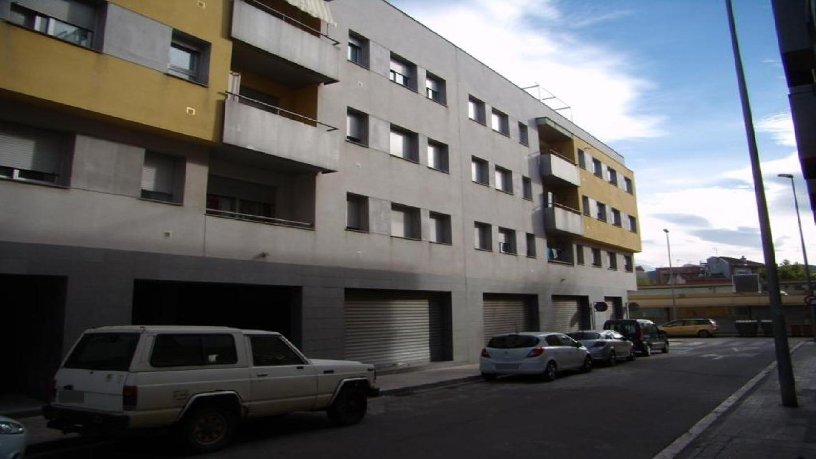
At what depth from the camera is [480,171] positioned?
25.9m

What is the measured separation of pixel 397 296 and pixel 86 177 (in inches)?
431

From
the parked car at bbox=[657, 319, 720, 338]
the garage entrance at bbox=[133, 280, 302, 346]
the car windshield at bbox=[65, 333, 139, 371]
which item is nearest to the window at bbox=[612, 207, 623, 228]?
the parked car at bbox=[657, 319, 720, 338]

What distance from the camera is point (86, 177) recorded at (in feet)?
38.4

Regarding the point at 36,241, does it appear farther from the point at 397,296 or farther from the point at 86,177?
the point at 397,296

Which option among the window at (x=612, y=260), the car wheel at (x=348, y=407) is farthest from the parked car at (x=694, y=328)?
the car wheel at (x=348, y=407)

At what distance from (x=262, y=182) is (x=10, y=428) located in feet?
36.5

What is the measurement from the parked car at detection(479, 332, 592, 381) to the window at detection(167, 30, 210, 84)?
1123 centimetres

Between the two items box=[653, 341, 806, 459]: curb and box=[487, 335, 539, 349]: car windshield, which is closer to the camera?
box=[653, 341, 806, 459]: curb

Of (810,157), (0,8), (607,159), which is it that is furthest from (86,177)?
(607,159)

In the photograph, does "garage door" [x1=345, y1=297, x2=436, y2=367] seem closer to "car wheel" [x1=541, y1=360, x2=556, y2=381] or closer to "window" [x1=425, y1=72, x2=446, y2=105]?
"car wheel" [x1=541, y1=360, x2=556, y2=381]

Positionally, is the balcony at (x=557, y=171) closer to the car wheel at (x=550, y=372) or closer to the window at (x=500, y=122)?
the window at (x=500, y=122)

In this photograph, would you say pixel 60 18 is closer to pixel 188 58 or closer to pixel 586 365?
pixel 188 58

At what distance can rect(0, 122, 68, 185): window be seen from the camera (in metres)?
11.0

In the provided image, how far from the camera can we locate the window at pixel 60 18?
36.8ft
